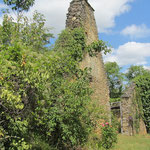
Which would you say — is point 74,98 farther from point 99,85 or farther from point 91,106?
point 99,85

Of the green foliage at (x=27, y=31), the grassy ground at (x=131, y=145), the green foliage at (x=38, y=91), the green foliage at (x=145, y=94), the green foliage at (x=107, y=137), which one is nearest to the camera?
the green foliage at (x=38, y=91)

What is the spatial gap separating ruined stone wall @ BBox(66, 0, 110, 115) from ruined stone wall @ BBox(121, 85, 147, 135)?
16.0ft

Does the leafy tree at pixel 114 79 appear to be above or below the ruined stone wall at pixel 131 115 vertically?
above

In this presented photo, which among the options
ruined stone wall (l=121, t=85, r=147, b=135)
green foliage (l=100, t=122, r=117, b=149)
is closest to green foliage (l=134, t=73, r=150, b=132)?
ruined stone wall (l=121, t=85, r=147, b=135)

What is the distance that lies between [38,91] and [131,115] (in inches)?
464

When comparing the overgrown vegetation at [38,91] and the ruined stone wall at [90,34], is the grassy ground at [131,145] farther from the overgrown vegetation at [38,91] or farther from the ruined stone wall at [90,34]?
the overgrown vegetation at [38,91]

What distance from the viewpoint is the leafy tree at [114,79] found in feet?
118

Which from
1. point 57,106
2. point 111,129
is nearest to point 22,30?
point 57,106

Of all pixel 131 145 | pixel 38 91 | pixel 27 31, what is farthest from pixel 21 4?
pixel 131 145

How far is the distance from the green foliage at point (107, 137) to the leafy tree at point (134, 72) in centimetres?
2864

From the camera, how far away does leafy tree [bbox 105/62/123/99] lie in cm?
3606

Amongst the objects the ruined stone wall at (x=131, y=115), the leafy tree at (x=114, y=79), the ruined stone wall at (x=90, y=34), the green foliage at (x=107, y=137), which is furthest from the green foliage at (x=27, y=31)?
the leafy tree at (x=114, y=79)

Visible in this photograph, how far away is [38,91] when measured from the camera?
13.1 ft

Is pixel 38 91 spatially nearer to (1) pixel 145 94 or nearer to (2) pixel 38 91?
(2) pixel 38 91
